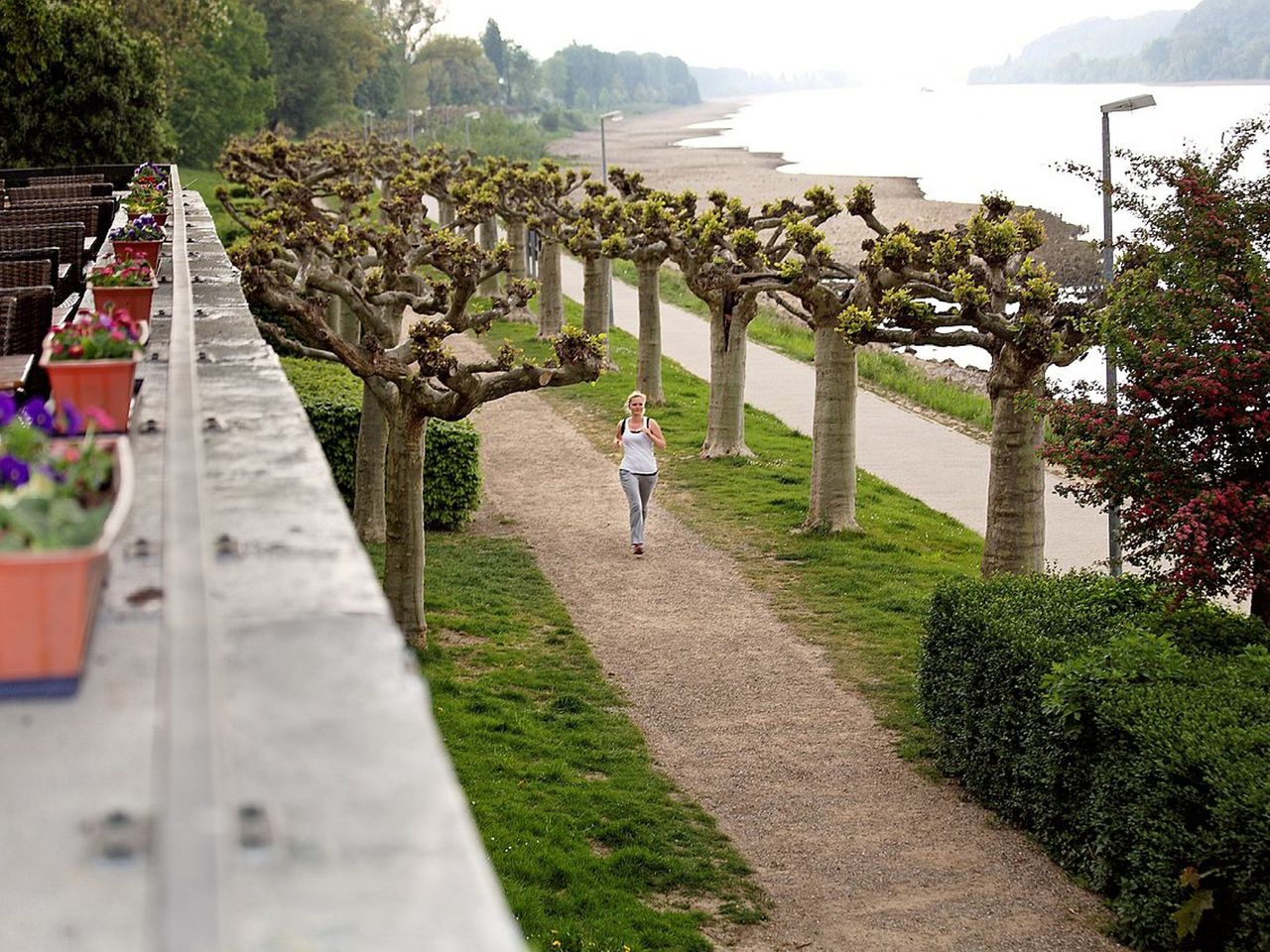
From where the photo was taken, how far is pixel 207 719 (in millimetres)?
2131

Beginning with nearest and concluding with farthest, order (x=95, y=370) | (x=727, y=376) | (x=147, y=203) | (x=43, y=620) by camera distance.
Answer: (x=43, y=620) < (x=95, y=370) < (x=147, y=203) < (x=727, y=376)

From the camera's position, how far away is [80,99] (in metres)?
30.5

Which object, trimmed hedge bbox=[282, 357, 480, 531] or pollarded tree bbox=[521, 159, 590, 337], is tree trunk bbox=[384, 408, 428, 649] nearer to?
trimmed hedge bbox=[282, 357, 480, 531]

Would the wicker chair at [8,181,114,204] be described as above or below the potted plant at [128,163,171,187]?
below

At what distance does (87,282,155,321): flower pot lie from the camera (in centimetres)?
706

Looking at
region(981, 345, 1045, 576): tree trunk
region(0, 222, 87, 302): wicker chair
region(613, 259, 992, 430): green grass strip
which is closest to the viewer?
region(0, 222, 87, 302): wicker chair

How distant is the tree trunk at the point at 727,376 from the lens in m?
22.5

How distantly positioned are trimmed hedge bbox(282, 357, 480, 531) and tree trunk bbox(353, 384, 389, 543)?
3.99 ft

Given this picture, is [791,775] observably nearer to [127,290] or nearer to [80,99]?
[127,290]

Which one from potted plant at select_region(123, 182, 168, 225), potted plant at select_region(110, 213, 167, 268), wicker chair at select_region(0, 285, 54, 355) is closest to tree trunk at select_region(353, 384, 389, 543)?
potted plant at select_region(123, 182, 168, 225)

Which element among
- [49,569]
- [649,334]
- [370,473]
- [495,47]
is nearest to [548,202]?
[649,334]

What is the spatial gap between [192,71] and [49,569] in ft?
194

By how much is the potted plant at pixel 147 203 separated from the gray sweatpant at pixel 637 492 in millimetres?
6576

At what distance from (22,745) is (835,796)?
890 cm
